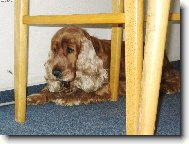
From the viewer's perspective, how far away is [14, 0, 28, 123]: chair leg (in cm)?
121

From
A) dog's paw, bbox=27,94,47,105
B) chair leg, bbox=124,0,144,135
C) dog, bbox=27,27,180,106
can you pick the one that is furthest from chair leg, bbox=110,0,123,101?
chair leg, bbox=124,0,144,135

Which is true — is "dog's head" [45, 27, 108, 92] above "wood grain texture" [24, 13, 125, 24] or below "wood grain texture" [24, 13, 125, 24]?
below

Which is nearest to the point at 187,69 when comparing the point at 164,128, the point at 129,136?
the point at 129,136

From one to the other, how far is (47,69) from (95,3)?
0.56 meters

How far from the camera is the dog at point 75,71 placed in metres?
1.71

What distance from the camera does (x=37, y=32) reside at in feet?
5.85

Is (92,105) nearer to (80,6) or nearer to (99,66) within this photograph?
(99,66)

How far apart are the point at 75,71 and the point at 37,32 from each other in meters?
0.31

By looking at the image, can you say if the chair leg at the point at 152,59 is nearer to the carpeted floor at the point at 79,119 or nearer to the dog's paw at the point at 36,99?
the carpeted floor at the point at 79,119

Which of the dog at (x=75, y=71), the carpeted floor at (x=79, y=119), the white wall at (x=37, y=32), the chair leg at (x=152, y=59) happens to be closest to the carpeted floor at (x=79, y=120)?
the carpeted floor at (x=79, y=119)

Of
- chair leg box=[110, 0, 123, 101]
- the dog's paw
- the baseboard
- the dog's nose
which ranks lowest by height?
the dog's paw

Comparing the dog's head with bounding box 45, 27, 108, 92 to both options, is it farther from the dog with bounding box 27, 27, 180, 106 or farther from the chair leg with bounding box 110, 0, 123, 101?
the chair leg with bounding box 110, 0, 123, 101

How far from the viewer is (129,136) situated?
32.9 inches

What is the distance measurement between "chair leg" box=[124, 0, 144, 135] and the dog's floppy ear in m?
0.99
